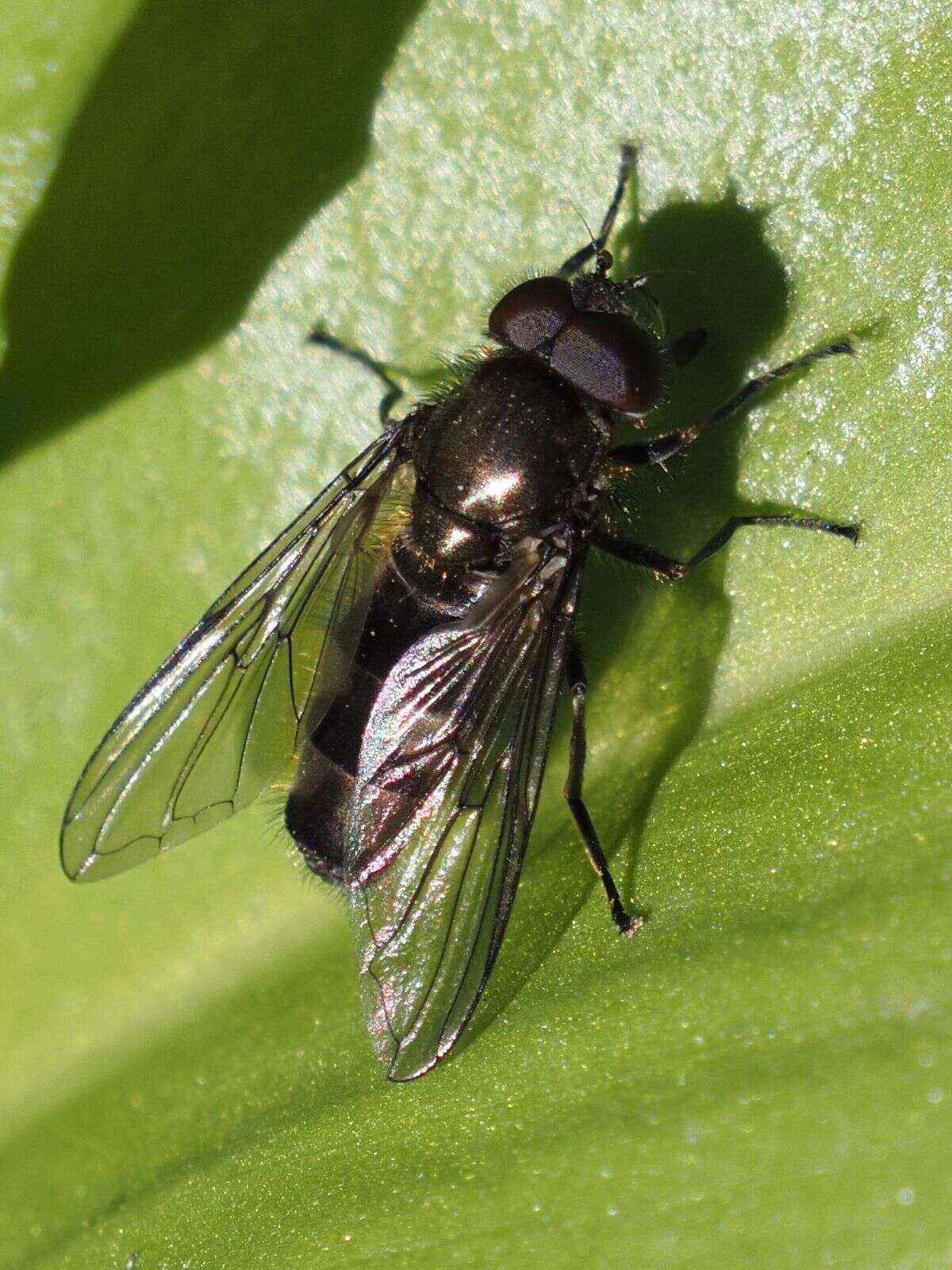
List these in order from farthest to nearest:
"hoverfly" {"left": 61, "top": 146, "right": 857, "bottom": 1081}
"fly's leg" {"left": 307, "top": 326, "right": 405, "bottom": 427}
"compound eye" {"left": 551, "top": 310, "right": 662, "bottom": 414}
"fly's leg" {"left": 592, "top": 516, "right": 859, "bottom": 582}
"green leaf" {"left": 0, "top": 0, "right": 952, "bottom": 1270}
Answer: "fly's leg" {"left": 307, "top": 326, "right": 405, "bottom": 427} → "compound eye" {"left": 551, "top": 310, "right": 662, "bottom": 414} → "hoverfly" {"left": 61, "top": 146, "right": 857, "bottom": 1081} → "fly's leg" {"left": 592, "top": 516, "right": 859, "bottom": 582} → "green leaf" {"left": 0, "top": 0, "right": 952, "bottom": 1270}

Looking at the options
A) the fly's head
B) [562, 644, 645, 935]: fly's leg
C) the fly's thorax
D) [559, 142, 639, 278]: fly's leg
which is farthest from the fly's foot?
[559, 142, 639, 278]: fly's leg

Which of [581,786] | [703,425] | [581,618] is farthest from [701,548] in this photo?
[581,786]

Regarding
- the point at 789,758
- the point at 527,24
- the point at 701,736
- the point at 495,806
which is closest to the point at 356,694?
the point at 495,806

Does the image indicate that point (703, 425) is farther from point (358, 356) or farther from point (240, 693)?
point (240, 693)

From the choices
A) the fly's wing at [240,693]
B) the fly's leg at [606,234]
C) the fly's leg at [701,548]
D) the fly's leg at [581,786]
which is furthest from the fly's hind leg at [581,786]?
the fly's leg at [606,234]

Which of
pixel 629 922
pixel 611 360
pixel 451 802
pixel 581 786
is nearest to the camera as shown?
pixel 629 922

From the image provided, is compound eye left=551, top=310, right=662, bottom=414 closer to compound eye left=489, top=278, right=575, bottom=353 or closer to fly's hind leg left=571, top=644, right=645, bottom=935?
compound eye left=489, top=278, right=575, bottom=353
